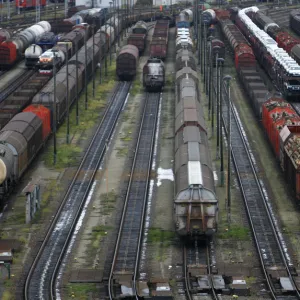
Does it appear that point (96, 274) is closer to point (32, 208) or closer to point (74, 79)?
point (32, 208)

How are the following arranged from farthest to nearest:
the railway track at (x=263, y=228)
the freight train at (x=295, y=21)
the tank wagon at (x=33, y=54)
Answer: the freight train at (x=295, y=21) → the tank wagon at (x=33, y=54) → the railway track at (x=263, y=228)

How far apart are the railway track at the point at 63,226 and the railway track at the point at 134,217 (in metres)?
2.60

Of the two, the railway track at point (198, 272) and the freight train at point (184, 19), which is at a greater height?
the railway track at point (198, 272)

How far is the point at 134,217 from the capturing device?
48.6 m

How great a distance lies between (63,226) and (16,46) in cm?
6502

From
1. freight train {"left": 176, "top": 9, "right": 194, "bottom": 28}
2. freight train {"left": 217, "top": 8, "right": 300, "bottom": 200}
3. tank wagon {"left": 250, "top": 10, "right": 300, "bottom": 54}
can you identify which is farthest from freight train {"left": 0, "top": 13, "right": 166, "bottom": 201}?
freight train {"left": 176, "top": 9, "right": 194, "bottom": 28}

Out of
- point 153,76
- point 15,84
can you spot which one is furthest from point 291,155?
point 15,84

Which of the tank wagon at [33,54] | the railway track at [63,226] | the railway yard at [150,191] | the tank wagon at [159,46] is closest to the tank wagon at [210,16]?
the tank wagon at [159,46]

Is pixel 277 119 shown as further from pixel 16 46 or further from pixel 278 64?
pixel 16 46

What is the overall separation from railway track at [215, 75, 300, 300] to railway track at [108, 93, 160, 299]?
6014 millimetres

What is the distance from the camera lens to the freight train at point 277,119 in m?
51.6

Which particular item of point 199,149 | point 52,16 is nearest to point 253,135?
point 199,149

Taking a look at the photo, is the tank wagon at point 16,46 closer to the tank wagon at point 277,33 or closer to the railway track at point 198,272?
the tank wagon at point 277,33

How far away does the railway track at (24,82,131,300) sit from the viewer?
126 feet
